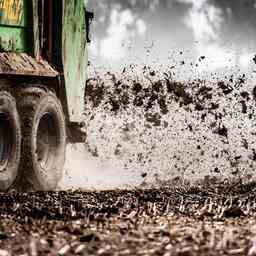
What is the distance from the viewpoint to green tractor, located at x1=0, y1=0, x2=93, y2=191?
25.0 ft

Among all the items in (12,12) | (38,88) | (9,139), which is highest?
(12,12)

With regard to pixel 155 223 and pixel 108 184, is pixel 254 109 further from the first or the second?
pixel 155 223

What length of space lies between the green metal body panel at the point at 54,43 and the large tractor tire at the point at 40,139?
318mm

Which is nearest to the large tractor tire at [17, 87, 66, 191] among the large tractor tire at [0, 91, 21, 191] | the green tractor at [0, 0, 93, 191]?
the green tractor at [0, 0, 93, 191]

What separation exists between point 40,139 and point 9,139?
120cm

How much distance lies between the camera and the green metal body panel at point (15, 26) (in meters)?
7.47

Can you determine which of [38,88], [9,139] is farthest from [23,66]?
[9,139]

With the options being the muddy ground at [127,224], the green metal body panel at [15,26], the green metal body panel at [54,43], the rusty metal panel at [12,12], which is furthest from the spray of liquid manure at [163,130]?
the muddy ground at [127,224]

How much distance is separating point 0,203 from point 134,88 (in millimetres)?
7603

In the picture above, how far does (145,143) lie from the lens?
1276 cm

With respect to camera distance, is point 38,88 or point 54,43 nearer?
point 38,88

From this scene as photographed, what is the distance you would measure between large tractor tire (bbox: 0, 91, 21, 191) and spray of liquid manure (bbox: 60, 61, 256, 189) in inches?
114

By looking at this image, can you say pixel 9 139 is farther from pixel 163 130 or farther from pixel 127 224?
pixel 163 130

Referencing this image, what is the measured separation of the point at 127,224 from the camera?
479 cm
